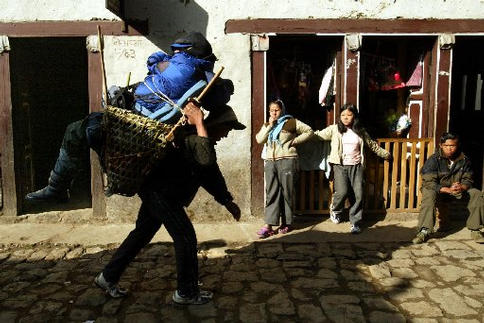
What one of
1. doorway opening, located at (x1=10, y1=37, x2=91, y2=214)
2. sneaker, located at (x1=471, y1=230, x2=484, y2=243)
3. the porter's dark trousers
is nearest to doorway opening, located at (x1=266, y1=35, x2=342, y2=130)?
sneaker, located at (x1=471, y1=230, x2=484, y2=243)

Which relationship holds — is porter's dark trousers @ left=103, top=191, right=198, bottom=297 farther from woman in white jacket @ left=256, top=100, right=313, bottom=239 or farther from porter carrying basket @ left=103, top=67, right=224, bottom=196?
woman in white jacket @ left=256, top=100, right=313, bottom=239

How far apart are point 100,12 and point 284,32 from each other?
2.51 meters

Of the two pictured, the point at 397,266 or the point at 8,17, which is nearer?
the point at 397,266

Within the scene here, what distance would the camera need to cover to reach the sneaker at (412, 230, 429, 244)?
5515 mm

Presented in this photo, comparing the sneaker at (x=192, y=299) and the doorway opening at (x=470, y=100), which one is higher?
the doorway opening at (x=470, y=100)

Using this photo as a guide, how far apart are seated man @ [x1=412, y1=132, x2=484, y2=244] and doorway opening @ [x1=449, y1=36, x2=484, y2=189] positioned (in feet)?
7.01

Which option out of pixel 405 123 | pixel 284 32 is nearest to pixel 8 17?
pixel 284 32

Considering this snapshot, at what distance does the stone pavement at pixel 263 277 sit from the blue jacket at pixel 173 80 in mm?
1730

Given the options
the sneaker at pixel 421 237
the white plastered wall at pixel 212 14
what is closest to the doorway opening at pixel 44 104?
the white plastered wall at pixel 212 14

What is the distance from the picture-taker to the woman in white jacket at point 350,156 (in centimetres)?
604

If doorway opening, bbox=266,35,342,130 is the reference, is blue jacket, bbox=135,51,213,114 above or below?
below

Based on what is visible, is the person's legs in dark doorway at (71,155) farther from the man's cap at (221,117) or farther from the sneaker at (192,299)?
the sneaker at (192,299)

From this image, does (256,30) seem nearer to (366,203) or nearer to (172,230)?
(366,203)

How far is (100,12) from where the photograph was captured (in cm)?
618
